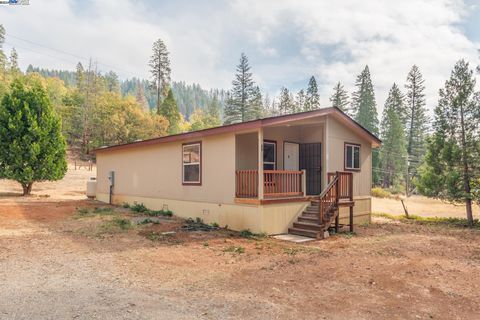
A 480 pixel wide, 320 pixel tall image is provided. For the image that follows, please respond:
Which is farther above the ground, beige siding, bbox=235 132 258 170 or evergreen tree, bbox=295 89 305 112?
evergreen tree, bbox=295 89 305 112

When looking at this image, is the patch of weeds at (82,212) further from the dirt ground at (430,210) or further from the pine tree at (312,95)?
the pine tree at (312,95)

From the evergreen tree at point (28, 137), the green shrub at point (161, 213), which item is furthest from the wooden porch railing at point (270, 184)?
the evergreen tree at point (28, 137)

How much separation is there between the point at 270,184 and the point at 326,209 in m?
1.77

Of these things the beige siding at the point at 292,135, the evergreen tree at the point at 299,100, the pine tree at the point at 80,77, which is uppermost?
the pine tree at the point at 80,77

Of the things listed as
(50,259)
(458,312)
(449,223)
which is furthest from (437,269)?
(449,223)

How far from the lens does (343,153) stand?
1145cm

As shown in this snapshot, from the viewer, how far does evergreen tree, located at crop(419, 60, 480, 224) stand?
42.6ft

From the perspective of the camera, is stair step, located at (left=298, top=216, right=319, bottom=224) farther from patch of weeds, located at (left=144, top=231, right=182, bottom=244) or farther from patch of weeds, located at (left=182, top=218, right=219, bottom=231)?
patch of weeds, located at (left=144, top=231, right=182, bottom=244)

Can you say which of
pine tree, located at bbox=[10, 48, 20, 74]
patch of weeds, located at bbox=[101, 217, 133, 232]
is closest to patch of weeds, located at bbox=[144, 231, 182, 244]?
patch of weeds, located at bbox=[101, 217, 133, 232]

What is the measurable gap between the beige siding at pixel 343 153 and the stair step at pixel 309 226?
89.1 inches

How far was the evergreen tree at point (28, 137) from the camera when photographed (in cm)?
1750

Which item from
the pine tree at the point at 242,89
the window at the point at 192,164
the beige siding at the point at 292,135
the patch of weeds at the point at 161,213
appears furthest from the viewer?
the pine tree at the point at 242,89

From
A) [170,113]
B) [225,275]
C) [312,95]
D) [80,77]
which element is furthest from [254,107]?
[225,275]

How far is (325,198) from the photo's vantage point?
9430 millimetres
